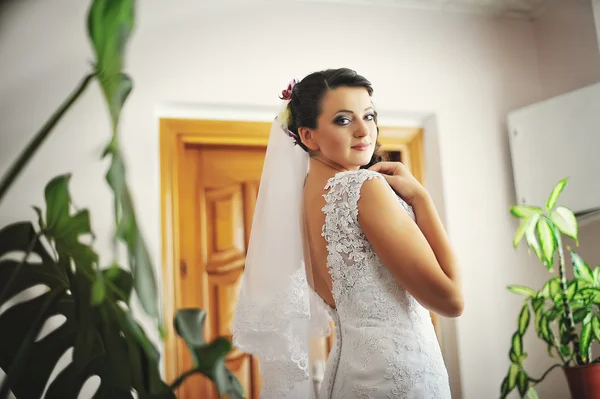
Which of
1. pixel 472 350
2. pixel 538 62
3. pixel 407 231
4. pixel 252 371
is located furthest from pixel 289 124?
pixel 538 62

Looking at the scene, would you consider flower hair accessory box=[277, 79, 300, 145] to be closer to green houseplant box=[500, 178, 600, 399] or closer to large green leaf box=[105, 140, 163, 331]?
large green leaf box=[105, 140, 163, 331]

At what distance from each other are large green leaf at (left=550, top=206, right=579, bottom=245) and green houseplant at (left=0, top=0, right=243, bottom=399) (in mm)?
2205

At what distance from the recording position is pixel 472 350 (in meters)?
3.12

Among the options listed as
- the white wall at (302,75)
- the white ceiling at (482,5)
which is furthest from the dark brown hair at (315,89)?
the white ceiling at (482,5)

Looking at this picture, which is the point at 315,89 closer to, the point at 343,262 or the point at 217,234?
the point at 343,262

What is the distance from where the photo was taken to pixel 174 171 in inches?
117

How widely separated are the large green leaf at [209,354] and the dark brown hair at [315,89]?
1050mm

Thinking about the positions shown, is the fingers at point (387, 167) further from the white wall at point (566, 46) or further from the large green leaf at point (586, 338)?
the white wall at point (566, 46)

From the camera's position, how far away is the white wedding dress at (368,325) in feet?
4.65

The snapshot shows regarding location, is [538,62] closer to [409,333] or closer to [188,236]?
[188,236]

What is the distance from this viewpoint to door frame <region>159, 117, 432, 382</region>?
2.82m

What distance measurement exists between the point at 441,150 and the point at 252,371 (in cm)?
155

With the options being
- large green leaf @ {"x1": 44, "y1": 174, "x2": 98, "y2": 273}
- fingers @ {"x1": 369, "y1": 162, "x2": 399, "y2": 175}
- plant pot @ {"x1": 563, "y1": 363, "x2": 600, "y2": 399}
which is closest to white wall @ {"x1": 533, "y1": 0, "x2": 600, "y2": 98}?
plant pot @ {"x1": 563, "y1": 363, "x2": 600, "y2": 399}

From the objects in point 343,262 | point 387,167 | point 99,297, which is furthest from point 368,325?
point 99,297
